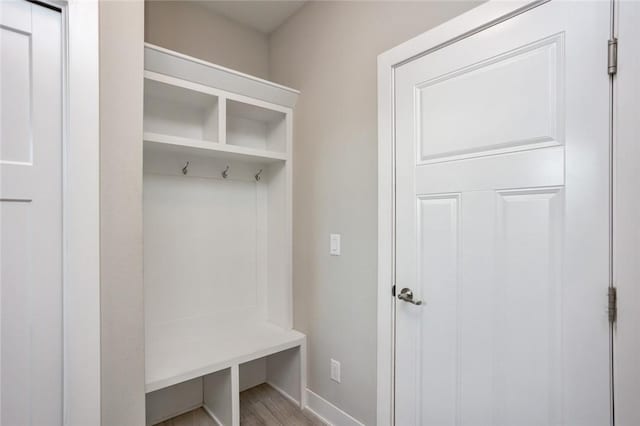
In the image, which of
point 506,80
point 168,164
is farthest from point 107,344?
point 506,80

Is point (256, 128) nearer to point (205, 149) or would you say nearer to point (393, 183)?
point (205, 149)

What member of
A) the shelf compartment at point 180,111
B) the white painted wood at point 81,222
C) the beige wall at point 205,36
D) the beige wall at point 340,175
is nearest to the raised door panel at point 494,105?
the beige wall at point 340,175

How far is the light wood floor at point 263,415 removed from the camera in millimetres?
1903

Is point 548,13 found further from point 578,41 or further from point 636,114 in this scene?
point 636,114

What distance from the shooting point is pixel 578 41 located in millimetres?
974

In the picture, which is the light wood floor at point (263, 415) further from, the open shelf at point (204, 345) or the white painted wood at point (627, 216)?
the white painted wood at point (627, 216)

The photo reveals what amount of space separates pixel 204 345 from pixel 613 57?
2190 mm

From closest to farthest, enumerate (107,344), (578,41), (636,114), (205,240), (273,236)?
(636,114) → (578,41) → (107,344) → (205,240) → (273,236)

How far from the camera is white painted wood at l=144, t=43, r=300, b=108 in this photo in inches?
64.2

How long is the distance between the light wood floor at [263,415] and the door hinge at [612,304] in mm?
1603

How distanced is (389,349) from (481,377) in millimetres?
421

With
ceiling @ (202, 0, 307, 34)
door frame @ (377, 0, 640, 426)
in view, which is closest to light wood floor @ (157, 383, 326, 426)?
door frame @ (377, 0, 640, 426)

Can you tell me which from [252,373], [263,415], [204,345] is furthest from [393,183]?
[252,373]

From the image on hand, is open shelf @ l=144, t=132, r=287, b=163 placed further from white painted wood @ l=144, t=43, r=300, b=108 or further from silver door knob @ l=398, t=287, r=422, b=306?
silver door knob @ l=398, t=287, r=422, b=306
